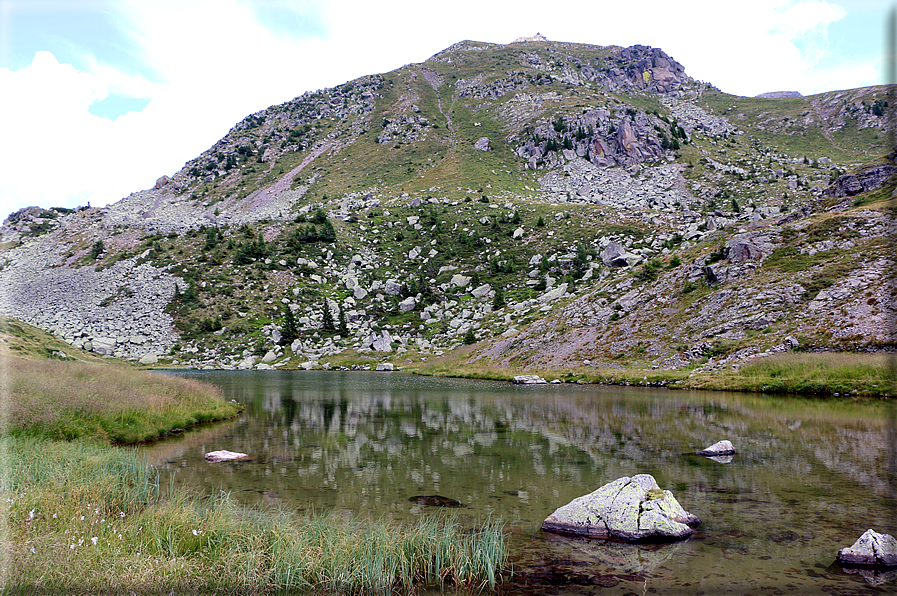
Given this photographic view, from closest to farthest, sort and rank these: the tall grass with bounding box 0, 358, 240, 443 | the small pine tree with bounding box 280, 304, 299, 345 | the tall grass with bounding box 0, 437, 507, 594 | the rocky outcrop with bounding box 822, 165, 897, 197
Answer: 1. the tall grass with bounding box 0, 437, 507, 594
2. the tall grass with bounding box 0, 358, 240, 443
3. the rocky outcrop with bounding box 822, 165, 897, 197
4. the small pine tree with bounding box 280, 304, 299, 345

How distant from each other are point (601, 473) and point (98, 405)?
72.9 ft

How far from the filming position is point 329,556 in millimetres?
8711

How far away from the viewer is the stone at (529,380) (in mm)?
51688

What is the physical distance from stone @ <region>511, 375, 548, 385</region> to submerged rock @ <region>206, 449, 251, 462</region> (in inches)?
1438

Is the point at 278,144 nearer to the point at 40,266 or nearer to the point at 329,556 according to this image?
the point at 40,266

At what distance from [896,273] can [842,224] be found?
40.9 feet

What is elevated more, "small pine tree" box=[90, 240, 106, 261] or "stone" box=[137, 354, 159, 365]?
"small pine tree" box=[90, 240, 106, 261]

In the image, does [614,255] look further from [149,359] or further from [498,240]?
[149,359]

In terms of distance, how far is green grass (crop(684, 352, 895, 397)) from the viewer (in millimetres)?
34312

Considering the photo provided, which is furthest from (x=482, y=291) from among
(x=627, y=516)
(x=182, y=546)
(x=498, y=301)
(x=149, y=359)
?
(x=182, y=546)

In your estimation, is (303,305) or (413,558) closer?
(413,558)

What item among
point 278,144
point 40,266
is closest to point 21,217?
point 40,266

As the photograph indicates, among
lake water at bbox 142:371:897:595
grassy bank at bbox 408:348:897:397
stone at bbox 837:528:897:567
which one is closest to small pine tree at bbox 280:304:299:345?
grassy bank at bbox 408:348:897:397

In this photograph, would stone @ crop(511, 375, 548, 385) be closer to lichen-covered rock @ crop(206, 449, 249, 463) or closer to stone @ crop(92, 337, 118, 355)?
lichen-covered rock @ crop(206, 449, 249, 463)
